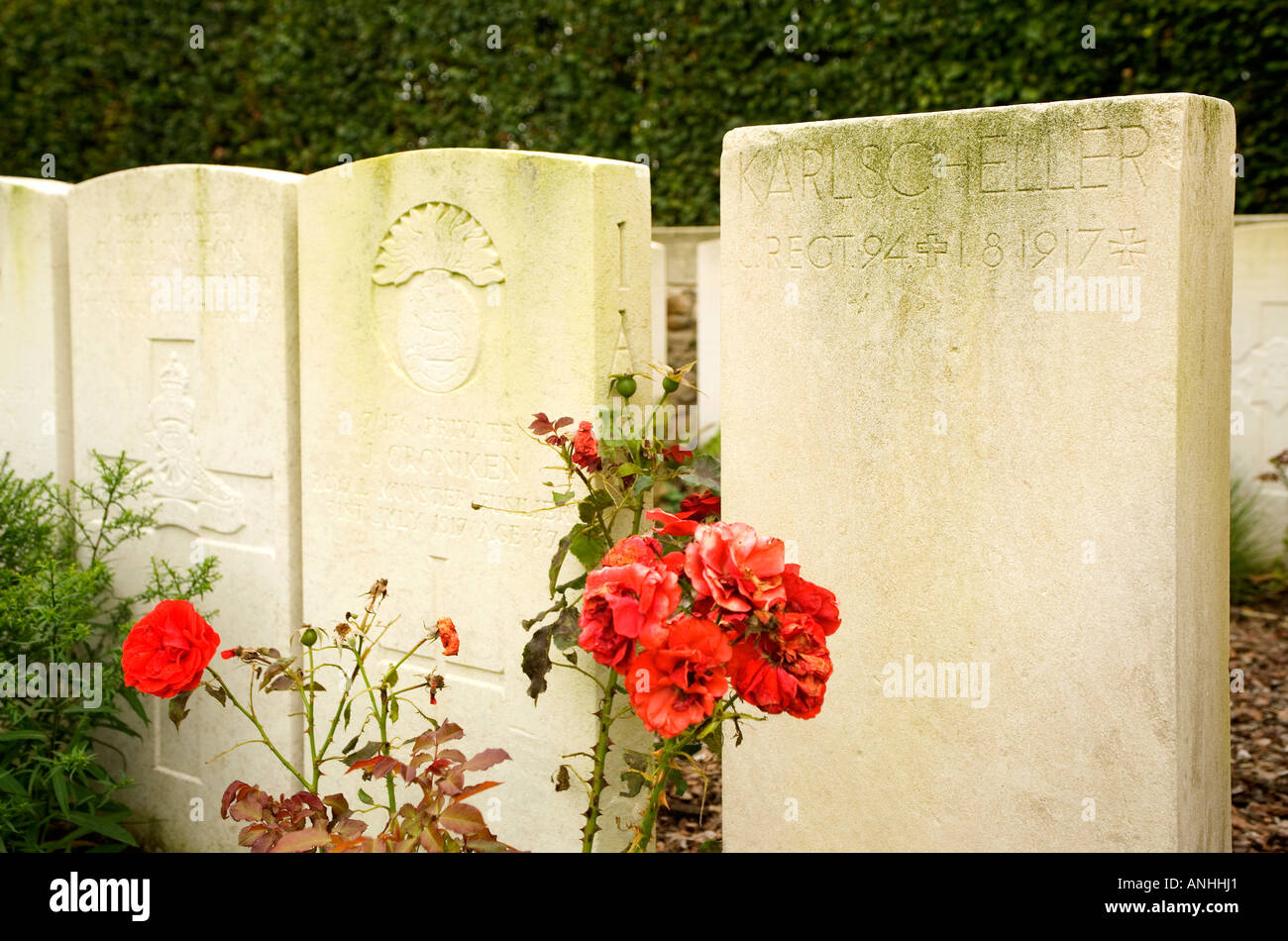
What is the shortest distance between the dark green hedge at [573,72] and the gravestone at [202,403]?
150 inches

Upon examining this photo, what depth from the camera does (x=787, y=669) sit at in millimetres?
1844

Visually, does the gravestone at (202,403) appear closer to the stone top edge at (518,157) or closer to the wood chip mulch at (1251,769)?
the stone top edge at (518,157)

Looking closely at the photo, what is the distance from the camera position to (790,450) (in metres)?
2.56

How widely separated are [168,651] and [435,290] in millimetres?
1146

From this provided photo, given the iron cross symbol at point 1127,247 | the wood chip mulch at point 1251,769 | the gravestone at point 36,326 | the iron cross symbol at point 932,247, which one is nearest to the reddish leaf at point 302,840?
the wood chip mulch at point 1251,769

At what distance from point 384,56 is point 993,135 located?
587 centimetres

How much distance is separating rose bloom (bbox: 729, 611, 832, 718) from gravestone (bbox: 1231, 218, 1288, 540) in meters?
4.04

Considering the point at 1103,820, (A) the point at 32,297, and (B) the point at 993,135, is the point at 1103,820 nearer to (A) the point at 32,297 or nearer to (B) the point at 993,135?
(B) the point at 993,135

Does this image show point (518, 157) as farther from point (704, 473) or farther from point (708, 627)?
point (708, 627)

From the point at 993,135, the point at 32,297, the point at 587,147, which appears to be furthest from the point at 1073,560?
the point at 587,147

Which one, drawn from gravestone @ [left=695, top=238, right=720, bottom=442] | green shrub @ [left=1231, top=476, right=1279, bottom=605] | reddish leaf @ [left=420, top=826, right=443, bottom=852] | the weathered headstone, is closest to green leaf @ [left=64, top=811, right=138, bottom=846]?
reddish leaf @ [left=420, top=826, right=443, bottom=852]

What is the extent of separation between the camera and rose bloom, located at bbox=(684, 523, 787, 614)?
5.94ft

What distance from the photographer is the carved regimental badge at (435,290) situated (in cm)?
285

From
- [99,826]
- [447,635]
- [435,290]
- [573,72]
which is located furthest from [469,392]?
[573,72]
